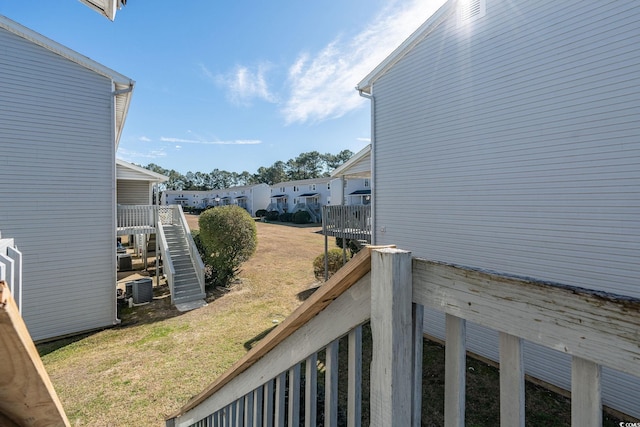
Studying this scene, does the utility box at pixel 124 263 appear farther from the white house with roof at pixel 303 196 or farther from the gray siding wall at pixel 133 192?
the white house with roof at pixel 303 196

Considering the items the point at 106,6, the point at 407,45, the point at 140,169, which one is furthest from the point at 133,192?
the point at 407,45

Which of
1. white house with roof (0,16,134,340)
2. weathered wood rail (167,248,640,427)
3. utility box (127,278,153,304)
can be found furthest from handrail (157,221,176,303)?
weathered wood rail (167,248,640,427)

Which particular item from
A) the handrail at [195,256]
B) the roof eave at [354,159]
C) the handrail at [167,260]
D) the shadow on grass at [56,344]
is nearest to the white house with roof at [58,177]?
the shadow on grass at [56,344]

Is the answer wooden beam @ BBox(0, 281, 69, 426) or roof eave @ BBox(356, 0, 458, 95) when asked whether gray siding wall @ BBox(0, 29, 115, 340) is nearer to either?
roof eave @ BBox(356, 0, 458, 95)

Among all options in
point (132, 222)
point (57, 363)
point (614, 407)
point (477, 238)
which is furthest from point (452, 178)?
point (132, 222)

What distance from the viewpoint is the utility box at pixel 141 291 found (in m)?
9.31

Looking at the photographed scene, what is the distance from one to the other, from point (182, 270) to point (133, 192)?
217 inches

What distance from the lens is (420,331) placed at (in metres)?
0.93

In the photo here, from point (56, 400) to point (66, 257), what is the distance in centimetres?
865

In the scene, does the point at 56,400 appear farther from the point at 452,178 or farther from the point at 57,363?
the point at 57,363

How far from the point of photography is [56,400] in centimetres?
72

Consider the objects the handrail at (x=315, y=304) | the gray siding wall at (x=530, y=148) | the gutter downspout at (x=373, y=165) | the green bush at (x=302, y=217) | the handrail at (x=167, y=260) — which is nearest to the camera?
the handrail at (x=315, y=304)

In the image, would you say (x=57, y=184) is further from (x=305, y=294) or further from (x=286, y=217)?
(x=286, y=217)

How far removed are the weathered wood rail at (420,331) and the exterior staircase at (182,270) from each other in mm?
9099
